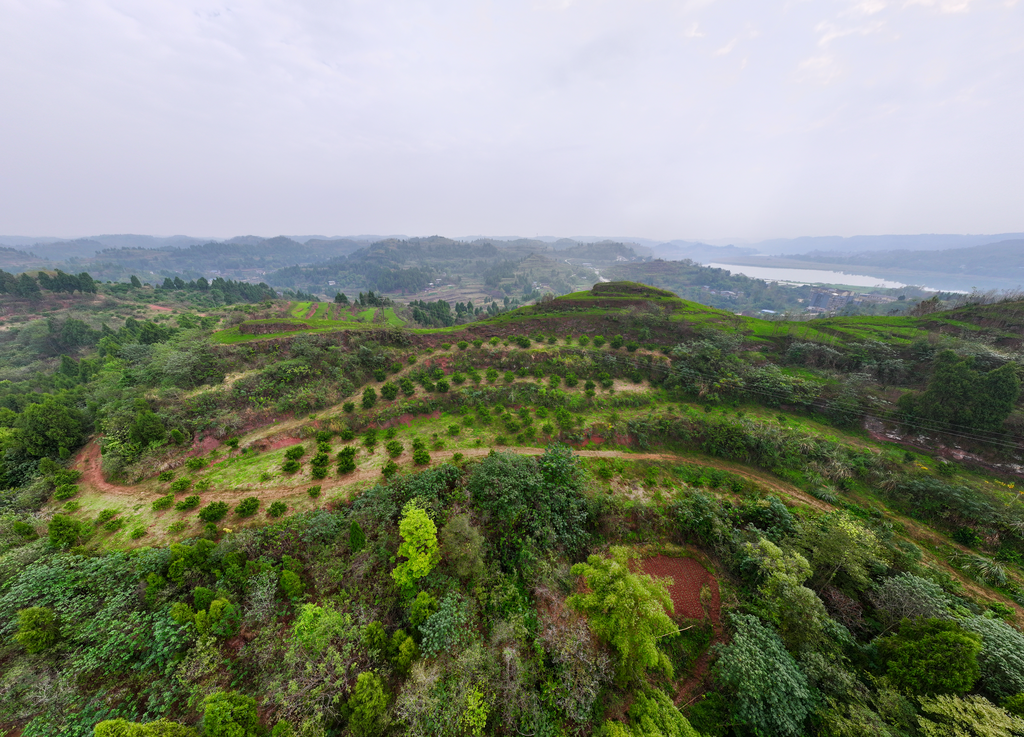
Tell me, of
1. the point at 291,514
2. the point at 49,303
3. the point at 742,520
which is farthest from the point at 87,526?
the point at 49,303

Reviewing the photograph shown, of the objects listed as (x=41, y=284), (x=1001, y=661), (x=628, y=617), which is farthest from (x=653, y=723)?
(x=41, y=284)

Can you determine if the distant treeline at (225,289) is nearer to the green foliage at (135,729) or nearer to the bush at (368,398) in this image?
the bush at (368,398)

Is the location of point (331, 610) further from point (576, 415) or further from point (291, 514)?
point (576, 415)

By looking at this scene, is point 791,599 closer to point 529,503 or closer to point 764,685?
point 764,685

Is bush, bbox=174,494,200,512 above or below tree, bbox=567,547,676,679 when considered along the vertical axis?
above

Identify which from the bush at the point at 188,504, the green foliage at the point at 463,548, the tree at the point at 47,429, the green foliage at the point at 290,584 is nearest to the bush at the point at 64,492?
the tree at the point at 47,429

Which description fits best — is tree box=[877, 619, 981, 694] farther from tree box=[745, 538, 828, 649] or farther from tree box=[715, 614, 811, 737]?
tree box=[715, 614, 811, 737]

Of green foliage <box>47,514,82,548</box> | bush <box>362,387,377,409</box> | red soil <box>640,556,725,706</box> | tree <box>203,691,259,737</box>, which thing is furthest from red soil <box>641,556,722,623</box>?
green foliage <box>47,514,82,548</box>
